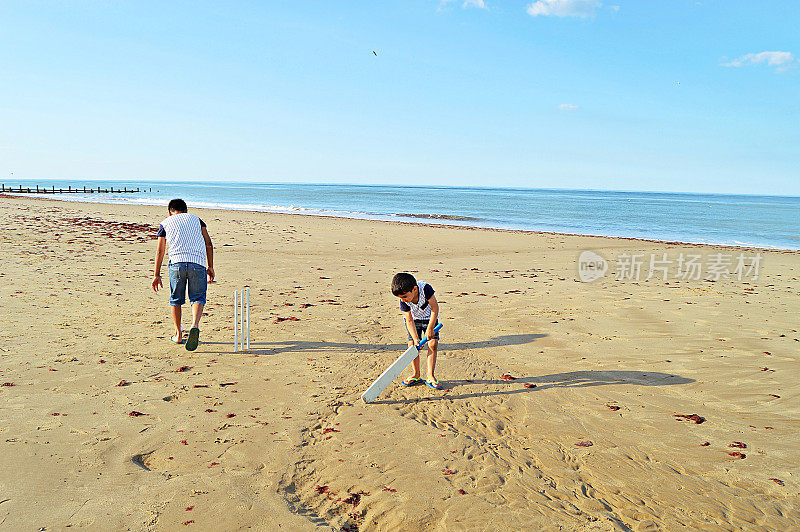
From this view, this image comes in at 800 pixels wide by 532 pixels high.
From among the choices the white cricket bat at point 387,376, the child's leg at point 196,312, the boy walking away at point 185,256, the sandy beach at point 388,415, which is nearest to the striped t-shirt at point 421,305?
the white cricket bat at point 387,376

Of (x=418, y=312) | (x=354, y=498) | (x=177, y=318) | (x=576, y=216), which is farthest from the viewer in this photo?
(x=576, y=216)

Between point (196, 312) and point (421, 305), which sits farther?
point (196, 312)

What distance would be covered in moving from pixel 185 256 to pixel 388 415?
350cm

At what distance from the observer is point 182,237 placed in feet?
22.3

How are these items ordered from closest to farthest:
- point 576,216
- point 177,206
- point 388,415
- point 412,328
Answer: point 388,415 → point 412,328 → point 177,206 → point 576,216

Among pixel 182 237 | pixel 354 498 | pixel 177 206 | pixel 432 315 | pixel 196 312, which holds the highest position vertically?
pixel 177 206

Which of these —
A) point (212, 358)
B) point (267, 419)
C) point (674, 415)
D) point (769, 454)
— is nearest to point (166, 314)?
point (212, 358)

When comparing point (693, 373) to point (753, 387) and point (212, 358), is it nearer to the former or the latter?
point (753, 387)

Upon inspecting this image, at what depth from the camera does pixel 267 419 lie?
5086mm

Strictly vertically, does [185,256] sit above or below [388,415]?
above

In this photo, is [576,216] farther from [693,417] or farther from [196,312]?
[196,312]

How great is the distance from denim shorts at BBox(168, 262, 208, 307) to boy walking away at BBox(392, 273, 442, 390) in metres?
2.87

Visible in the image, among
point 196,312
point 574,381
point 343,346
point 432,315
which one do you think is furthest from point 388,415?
point 196,312

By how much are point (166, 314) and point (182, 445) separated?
4848 millimetres
